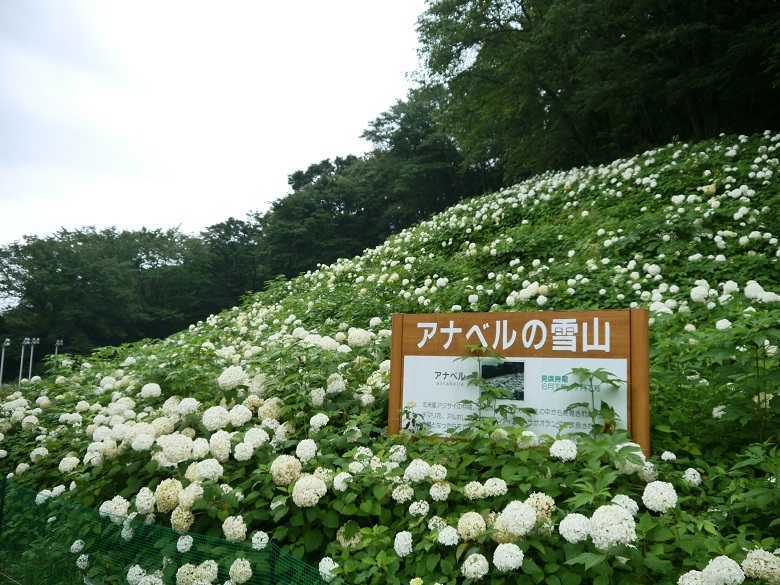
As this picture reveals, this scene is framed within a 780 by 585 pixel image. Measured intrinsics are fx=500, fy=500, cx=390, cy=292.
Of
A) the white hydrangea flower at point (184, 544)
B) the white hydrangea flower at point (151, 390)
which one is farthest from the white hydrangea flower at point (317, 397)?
the white hydrangea flower at point (151, 390)

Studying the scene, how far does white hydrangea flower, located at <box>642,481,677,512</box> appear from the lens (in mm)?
1840

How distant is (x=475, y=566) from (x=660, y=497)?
0.74m

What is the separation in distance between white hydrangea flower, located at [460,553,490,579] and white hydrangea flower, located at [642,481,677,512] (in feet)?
2.17

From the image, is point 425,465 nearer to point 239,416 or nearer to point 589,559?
point 589,559

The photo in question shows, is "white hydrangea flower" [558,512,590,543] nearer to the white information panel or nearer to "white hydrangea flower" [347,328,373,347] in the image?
the white information panel

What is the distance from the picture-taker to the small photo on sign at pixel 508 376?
2.61 metres

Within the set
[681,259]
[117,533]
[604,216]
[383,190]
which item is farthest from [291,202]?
[117,533]

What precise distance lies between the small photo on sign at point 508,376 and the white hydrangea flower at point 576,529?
90 centimetres

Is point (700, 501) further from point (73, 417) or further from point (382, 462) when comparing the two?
point (73, 417)

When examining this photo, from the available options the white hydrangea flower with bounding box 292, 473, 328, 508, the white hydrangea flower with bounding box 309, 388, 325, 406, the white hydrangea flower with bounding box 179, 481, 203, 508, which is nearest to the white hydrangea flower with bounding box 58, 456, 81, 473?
the white hydrangea flower with bounding box 179, 481, 203, 508

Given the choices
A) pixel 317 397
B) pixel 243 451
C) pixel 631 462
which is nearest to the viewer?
pixel 631 462

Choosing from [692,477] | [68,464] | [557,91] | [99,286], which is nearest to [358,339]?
[68,464]

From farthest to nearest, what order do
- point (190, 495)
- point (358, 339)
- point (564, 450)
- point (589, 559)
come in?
1. point (358, 339)
2. point (190, 495)
3. point (564, 450)
4. point (589, 559)

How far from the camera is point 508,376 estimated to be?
8.71ft
